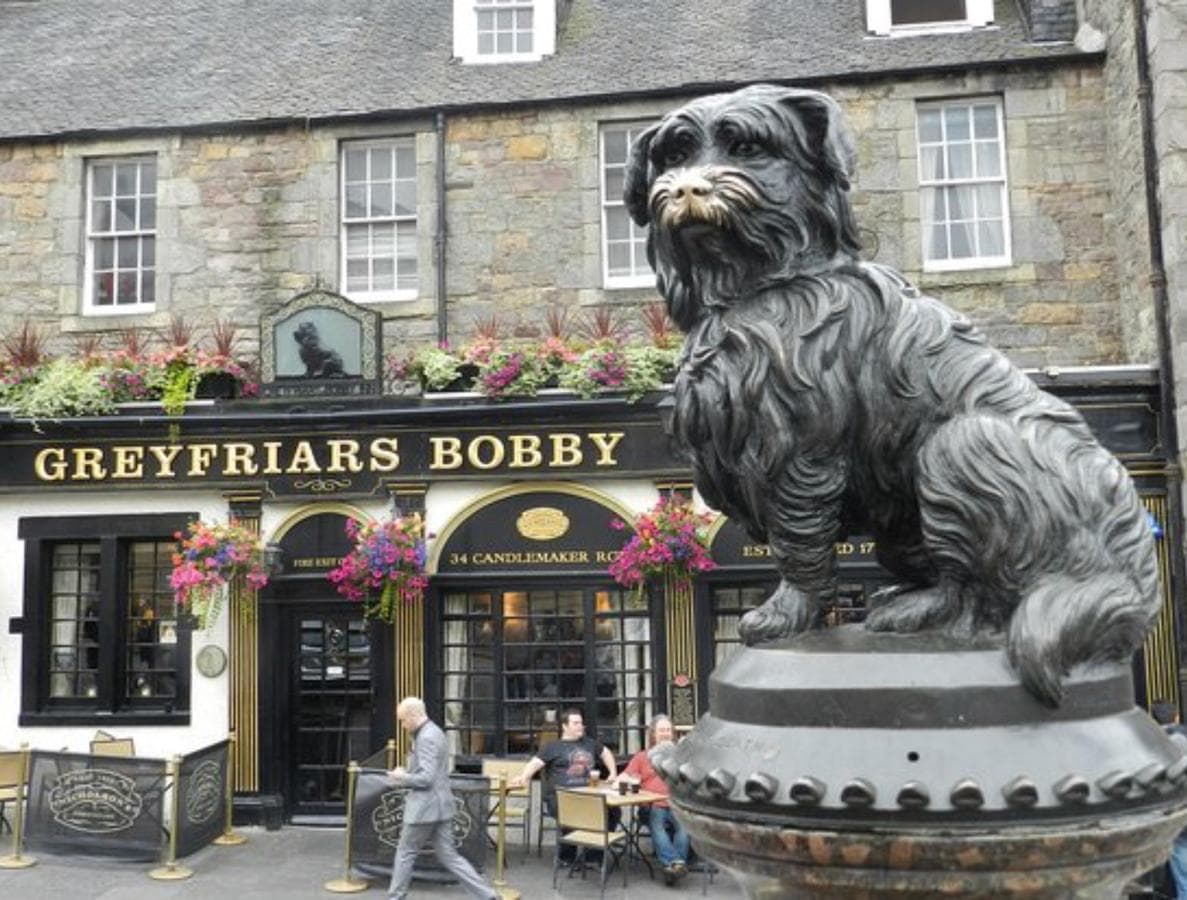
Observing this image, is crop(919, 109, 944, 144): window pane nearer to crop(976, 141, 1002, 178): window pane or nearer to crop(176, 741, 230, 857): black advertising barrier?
crop(976, 141, 1002, 178): window pane

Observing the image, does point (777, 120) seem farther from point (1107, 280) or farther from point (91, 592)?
point (91, 592)

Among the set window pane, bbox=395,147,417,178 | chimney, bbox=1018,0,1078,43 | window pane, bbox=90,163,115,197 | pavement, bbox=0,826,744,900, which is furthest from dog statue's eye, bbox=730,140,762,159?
window pane, bbox=90,163,115,197

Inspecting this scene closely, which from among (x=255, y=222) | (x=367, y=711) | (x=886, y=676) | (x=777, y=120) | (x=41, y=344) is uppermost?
(x=255, y=222)

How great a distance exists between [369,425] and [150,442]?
89.4 inches

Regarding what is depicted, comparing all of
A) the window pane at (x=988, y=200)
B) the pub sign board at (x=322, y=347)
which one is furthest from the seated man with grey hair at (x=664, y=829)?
the window pane at (x=988, y=200)

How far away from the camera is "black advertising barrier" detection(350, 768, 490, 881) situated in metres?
8.92

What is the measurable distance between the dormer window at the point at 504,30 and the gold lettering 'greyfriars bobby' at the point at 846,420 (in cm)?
1117

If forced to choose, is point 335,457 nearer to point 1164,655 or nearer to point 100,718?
point 100,718

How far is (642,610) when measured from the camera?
11359 millimetres

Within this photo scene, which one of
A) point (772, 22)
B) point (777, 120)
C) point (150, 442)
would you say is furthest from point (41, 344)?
point (777, 120)

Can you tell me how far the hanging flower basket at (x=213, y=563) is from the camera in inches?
434

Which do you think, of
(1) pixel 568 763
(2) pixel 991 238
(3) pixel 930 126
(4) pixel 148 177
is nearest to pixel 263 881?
(1) pixel 568 763

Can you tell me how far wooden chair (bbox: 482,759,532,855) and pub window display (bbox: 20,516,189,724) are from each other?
132 inches

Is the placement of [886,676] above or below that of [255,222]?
below
